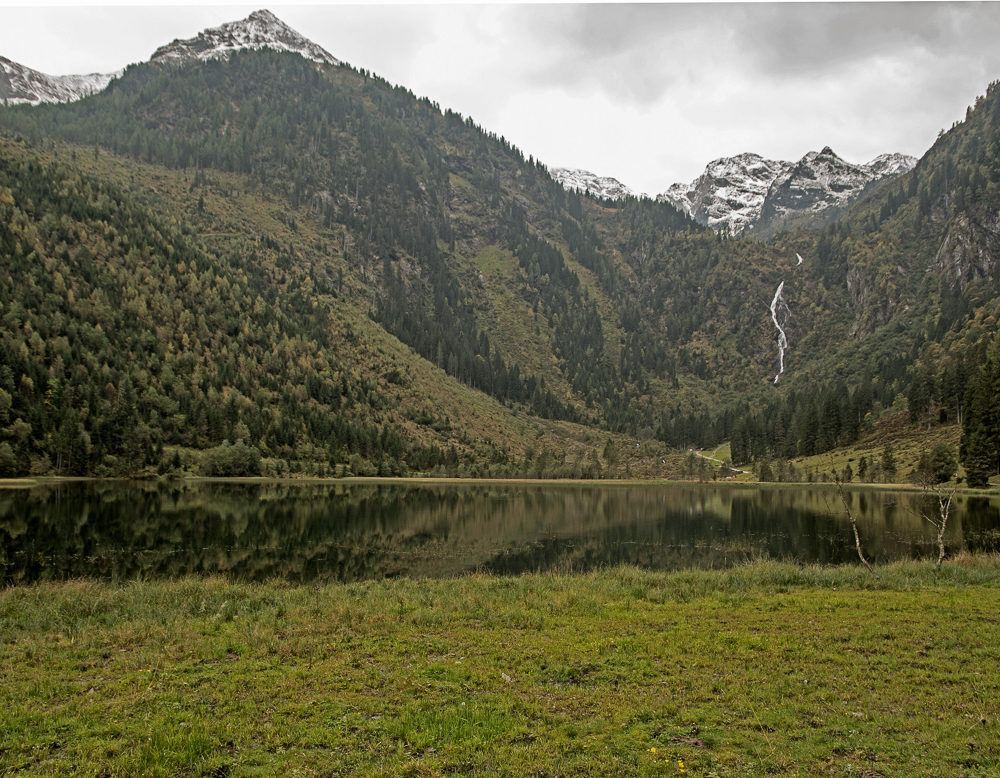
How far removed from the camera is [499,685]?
1214 centimetres

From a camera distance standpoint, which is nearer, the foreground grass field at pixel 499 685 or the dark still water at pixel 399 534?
the foreground grass field at pixel 499 685

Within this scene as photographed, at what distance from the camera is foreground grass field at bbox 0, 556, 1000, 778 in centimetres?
864

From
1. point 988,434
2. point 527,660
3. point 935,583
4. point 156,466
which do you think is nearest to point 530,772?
point 527,660

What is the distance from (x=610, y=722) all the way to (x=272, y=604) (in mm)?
15555

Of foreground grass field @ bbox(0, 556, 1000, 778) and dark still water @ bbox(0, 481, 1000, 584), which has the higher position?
foreground grass field @ bbox(0, 556, 1000, 778)

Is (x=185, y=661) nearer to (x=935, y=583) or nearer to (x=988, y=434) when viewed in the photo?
(x=935, y=583)

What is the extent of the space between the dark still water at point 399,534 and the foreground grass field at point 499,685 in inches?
526

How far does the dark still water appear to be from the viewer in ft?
112

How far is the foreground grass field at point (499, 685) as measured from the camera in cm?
864

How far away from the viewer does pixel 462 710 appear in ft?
34.5

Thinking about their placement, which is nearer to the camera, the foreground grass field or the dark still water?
the foreground grass field

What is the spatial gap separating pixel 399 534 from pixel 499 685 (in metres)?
38.0

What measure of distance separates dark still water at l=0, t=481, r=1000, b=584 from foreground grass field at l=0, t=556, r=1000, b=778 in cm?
1336

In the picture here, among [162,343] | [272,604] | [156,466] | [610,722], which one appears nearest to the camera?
[610,722]
